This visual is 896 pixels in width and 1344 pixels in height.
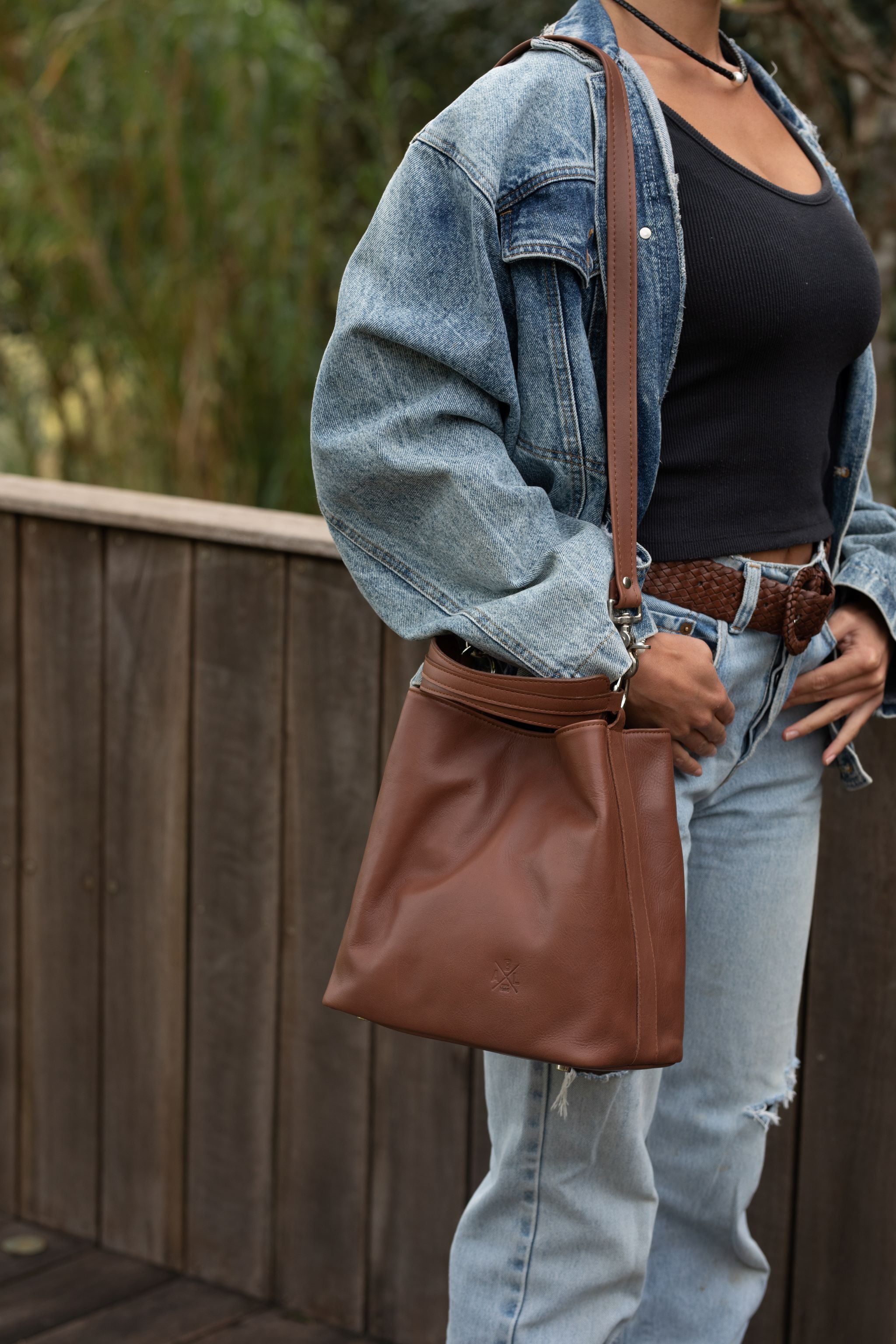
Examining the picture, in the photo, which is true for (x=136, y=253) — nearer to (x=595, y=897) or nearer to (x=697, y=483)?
(x=697, y=483)

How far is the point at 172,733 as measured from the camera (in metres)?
2.07

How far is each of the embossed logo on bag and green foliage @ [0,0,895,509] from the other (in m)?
2.13

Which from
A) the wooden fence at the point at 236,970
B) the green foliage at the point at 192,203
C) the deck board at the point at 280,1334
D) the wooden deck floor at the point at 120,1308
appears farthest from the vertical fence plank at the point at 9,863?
the green foliage at the point at 192,203

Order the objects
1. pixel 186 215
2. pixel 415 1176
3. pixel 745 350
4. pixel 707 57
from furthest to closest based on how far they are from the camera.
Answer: pixel 186 215
pixel 415 1176
pixel 707 57
pixel 745 350

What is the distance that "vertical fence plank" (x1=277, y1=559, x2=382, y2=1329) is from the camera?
1935mm

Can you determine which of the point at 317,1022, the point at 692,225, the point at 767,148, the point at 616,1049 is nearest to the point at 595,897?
the point at 616,1049

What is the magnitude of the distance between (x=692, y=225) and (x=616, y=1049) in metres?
0.66

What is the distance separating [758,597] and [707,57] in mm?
500

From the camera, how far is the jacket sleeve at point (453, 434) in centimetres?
121

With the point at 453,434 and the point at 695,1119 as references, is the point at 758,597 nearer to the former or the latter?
the point at 453,434

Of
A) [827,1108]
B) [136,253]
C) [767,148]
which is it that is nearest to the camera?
[767,148]

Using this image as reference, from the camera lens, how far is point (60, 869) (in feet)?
7.22

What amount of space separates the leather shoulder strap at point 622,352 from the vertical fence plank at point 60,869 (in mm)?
1051

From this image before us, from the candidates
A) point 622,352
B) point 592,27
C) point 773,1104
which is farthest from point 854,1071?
point 592,27
